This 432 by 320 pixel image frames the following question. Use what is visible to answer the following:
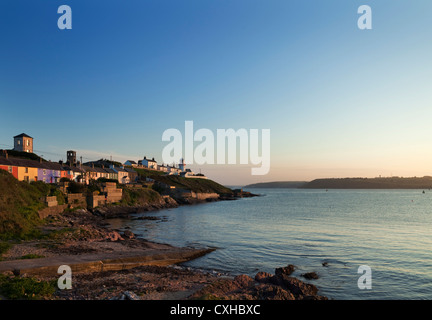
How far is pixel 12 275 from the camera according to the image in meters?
14.8

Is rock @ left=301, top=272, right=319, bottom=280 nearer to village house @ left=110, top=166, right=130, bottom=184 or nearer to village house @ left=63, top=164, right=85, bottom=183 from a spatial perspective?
village house @ left=63, top=164, right=85, bottom=183

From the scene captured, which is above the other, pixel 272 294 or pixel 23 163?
pixel 23 163

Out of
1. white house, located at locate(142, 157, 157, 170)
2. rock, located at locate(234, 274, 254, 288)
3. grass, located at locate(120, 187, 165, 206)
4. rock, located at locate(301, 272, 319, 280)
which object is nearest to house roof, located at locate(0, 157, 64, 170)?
grass, located at locate(120, 187, 165, 206)

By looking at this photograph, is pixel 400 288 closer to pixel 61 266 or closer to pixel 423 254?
pixel 423 254

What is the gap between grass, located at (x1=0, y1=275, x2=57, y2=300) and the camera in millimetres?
11859

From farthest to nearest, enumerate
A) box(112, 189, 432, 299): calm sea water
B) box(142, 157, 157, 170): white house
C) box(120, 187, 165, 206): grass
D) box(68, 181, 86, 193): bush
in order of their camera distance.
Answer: box(142, 157, 157, 170): white house < box(120, 187, 165, 206): grass < box(68, 181, 86, 193): bush < box(112, 189, 432, 299): calm sea water

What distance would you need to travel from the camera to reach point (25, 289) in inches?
488

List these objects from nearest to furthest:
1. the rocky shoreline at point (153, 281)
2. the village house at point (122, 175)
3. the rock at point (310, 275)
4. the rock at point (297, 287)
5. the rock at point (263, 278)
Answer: the rocky shoreline at point (153, 281), the rock at point (297, 287), the rock at point (263, 278), the rock at point (310, 275), the village house at point (122, 175)

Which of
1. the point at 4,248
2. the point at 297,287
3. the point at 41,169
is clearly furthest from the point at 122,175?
the point at 297,287

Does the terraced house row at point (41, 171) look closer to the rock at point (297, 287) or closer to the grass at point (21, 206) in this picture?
the grass at point (21, 206)

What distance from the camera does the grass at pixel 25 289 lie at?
1186 centimetres

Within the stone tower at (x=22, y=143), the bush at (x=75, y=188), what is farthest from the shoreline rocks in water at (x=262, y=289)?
the stone tower at (x=22, y=143)

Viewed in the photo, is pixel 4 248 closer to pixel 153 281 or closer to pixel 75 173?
pixel 153 281
